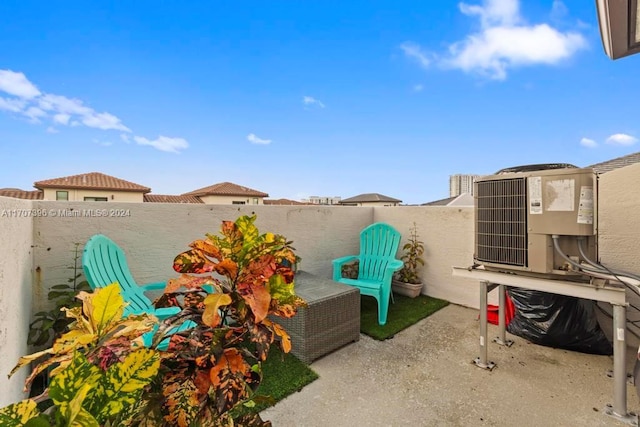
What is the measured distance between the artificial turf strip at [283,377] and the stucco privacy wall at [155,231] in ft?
4.50

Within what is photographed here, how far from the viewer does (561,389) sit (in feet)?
6.49

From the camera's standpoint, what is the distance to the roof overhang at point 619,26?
183 cm

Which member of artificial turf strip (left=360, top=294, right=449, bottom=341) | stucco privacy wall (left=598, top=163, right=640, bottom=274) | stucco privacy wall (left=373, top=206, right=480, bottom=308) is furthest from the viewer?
stucco privacy wall (left=373, top=206, right=480, bottom=308)

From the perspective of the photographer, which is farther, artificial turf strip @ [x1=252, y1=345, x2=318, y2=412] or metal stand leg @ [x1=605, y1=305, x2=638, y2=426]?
artificial turf strip @ [x1=252, y1=345, x2=318, y2=412]

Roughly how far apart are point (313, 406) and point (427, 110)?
5.91 meters

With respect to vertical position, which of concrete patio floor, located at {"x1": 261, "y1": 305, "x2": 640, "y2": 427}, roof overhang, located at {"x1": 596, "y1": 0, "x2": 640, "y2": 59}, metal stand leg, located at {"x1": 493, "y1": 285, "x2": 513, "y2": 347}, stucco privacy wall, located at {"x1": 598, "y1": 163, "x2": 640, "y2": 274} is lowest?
concrete patio floor, located at {"x1": 261, "y1": 305, "x2": 640, "y2": 427}

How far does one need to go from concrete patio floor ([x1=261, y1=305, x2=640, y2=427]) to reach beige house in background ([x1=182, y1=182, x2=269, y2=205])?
56.9ft

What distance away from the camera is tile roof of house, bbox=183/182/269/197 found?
19531 mm

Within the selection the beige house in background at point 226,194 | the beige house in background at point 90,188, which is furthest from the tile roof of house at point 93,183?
the beige house in background at point 226,194

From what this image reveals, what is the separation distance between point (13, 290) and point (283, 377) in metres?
1.66

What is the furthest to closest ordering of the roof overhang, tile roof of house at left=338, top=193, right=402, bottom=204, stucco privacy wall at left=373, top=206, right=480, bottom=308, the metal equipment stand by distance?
tile roof of house at left=338, top=193, right=402, bottom=204
stucco privacy wall at left=373, top=206, right=480, bottom=308
the roof overhang
the metal equipment stand

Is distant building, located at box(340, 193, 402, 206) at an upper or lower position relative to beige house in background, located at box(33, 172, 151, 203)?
Answer: lower

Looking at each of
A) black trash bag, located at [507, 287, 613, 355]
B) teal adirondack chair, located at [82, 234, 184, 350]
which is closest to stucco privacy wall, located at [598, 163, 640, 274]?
black trash bag, located at [507, 287, 613, 355]

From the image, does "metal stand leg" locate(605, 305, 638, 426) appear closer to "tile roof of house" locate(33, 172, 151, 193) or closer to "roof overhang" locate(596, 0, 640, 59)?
"roof overhang" locate(596, 0, 640, 59)
